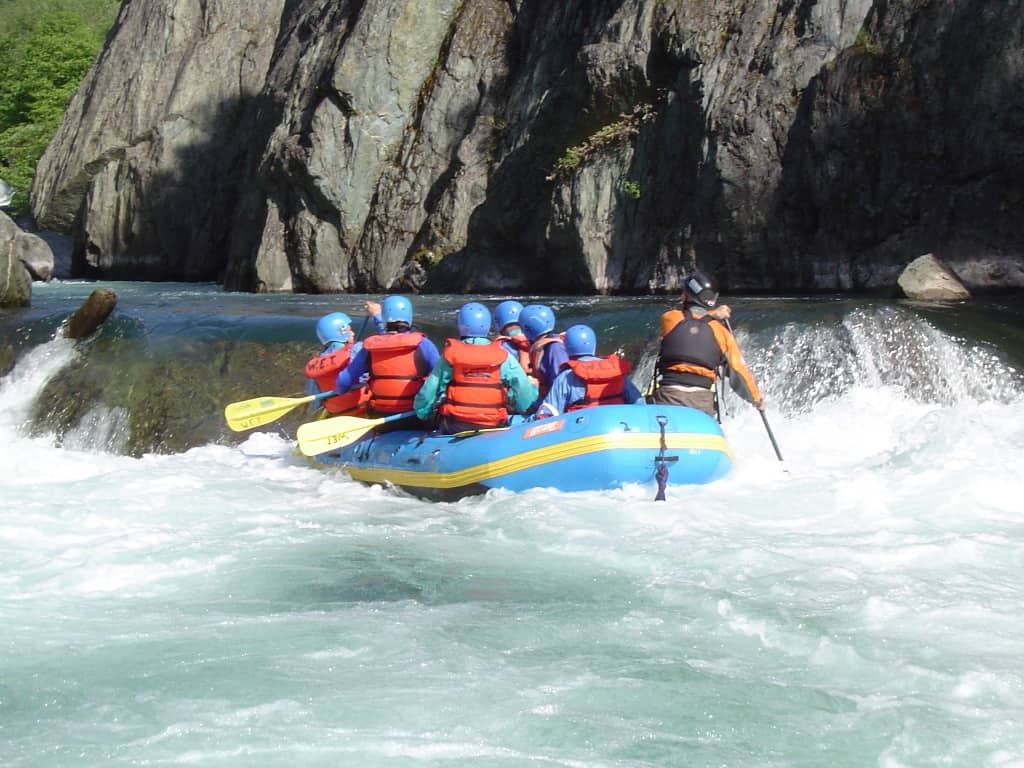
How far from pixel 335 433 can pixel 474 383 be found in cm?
120

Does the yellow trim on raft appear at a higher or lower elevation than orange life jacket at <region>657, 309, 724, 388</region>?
lower

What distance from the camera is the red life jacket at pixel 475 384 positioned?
7867 mm

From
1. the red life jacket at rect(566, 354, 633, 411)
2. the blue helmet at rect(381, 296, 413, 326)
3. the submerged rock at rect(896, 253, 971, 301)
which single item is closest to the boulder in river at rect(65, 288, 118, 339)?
the blue helmet at rect(381, 296, 413, 326)

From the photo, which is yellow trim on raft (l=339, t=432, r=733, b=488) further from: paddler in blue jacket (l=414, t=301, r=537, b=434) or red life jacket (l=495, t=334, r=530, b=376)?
red life jacket (l=495, t=334, r=530, b=376)

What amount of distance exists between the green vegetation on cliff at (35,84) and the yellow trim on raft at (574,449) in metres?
39.4

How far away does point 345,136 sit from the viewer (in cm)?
2458

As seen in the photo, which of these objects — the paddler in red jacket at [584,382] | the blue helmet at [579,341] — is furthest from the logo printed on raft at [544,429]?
the blue helmet at [579,341]

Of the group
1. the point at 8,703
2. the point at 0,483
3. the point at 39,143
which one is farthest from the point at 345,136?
the point at 39,143

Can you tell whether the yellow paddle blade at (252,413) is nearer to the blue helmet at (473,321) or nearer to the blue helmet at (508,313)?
the blue helmet at (508,313)

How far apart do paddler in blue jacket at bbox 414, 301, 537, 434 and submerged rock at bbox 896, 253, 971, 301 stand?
7.49 m

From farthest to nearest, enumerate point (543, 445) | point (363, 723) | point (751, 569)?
1. point (543, 445)
2. point (751, 569)
3. point (363, 723)

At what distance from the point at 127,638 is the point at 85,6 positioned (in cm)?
5880

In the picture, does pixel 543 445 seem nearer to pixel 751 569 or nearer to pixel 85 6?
pixel 751 569

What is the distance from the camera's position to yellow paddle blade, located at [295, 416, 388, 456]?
8500 millimetres
